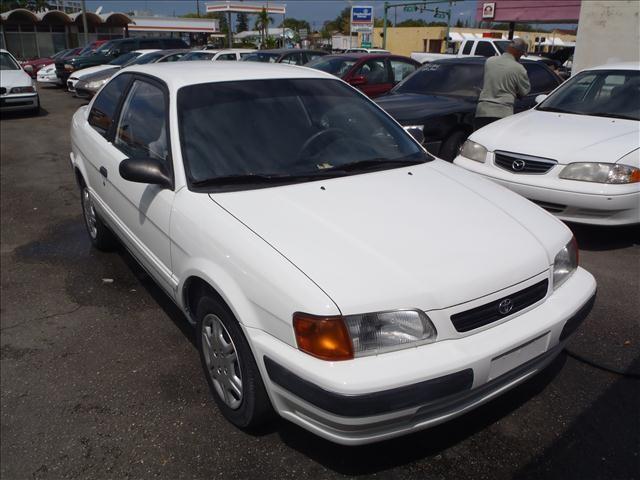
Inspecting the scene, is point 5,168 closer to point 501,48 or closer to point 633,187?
point 633,187

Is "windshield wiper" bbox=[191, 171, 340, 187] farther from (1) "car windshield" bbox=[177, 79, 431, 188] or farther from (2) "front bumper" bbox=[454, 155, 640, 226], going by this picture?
(2) "front bumper" bbox=[454, 155, 640, 226]

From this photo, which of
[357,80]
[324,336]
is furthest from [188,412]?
[357,80]

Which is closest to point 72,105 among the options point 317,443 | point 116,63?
point 116,63

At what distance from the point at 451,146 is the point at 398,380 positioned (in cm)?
523

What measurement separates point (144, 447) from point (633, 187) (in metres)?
4.08

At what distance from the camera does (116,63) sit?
15.6 m

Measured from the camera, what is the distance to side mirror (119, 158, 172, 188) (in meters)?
2.81

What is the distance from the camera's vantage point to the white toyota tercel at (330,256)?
202 cm

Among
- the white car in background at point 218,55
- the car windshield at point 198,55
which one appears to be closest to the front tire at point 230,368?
the white car in background at point 218,55

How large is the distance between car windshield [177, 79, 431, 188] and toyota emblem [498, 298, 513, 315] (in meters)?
1.15

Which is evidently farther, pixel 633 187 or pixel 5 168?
pixel 5 168

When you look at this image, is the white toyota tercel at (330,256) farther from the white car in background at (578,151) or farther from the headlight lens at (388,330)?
the white car in background at (578,151)

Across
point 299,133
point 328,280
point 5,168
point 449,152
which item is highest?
point 299,133

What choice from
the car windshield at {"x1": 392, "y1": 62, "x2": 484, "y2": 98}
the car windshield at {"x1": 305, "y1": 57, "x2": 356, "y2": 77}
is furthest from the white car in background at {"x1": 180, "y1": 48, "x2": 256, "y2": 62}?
the car windshield at {"x1": 392, "y1": 62, "x2": 484, "y2": 98}
